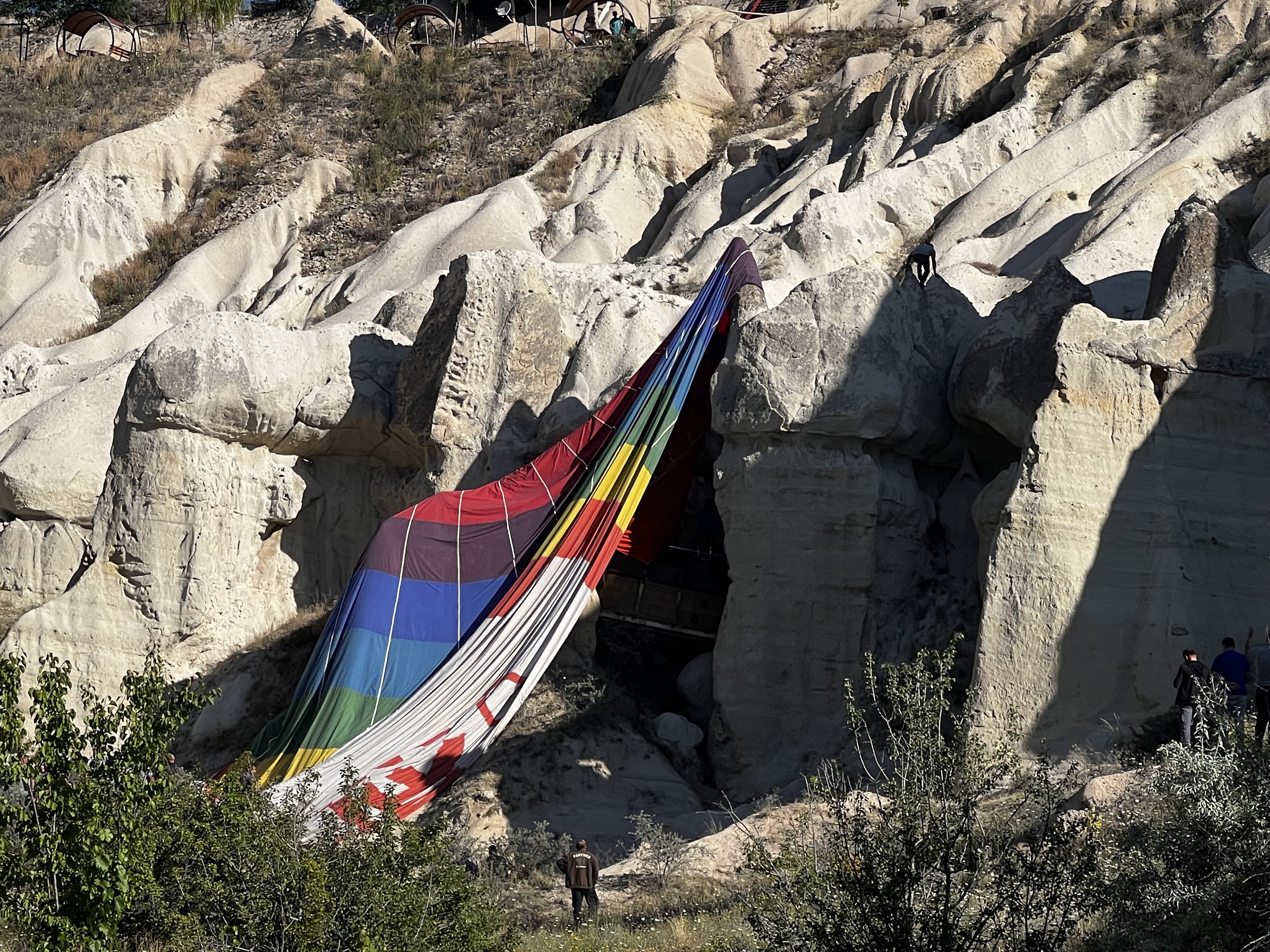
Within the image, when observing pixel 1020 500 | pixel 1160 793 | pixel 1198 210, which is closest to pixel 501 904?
pixel 1160 793

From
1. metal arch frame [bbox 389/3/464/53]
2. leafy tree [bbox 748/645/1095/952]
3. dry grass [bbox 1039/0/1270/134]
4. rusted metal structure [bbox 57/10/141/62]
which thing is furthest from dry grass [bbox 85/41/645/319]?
leafy tree [bbox 748/645/1095/952]

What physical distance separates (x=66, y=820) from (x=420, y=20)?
118 ft

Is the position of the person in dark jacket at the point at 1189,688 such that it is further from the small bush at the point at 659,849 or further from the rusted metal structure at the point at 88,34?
the rusted metal structure at the point at 88,34

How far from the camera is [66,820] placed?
9461 mm

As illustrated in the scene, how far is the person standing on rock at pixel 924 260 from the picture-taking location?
20453 millimetres

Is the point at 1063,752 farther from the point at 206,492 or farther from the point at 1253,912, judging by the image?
the point at 206,492

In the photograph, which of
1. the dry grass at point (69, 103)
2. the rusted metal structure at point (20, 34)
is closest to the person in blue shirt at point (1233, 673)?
the dry grass at point (69, 103)

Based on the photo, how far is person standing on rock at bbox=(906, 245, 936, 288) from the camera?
67.1 feet

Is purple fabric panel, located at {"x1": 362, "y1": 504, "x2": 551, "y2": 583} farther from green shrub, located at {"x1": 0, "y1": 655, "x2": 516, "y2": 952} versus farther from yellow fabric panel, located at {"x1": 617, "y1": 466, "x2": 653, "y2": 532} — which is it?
green shrub, located at {"x1": 0, "y1": 655, "x2": 516, "y2": 952}

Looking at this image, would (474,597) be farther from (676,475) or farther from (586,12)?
(586,12)

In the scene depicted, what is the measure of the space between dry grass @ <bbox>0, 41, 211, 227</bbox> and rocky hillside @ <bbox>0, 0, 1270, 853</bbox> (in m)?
6.05

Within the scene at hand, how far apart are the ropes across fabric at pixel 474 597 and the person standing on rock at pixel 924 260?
2467mm

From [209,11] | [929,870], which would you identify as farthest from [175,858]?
[209,11]

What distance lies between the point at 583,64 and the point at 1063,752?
88.1ft
